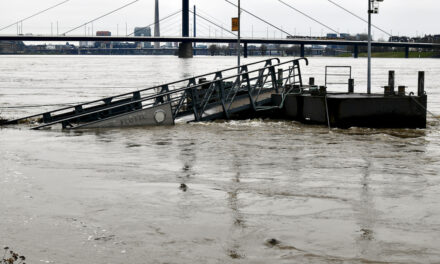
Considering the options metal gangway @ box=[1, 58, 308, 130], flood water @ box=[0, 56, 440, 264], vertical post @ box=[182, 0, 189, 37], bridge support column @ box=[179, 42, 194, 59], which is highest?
vertical post @ box=[182, 0, 189, 37]

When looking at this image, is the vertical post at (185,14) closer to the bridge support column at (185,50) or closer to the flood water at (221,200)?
the bridge support column at (185,50)

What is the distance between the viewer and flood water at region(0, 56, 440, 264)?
7758 millimetres

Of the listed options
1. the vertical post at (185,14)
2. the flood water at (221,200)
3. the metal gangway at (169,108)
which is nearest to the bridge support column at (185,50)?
the vertical post at (185,14)

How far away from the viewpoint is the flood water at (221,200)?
7.76m

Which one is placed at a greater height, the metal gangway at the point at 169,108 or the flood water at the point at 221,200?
the metal gangway at the point at 169,108

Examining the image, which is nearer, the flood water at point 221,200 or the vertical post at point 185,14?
the flood water at point 221,200

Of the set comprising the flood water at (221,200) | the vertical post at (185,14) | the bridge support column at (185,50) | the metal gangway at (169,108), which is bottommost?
the flood water at (221,200)

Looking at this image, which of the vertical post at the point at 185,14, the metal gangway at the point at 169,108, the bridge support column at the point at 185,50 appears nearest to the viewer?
the metal gangway at the point at 169,108

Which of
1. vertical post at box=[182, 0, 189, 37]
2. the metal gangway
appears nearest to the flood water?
the metal gangway

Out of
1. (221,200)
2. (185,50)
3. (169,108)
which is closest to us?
(221,200)

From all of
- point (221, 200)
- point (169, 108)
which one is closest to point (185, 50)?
point (169, 108)

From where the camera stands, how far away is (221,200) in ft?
33.9

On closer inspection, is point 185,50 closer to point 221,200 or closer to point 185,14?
point 185,14

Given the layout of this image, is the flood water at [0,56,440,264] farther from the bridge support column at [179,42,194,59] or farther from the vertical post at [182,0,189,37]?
the bridge support column at [179,42,194,59]
